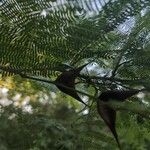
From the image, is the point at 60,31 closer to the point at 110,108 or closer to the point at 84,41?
the point at 84,41

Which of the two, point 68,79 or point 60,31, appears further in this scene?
point 68,79

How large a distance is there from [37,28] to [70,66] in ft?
0.59

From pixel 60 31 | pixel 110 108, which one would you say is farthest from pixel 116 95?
pixel 60 31

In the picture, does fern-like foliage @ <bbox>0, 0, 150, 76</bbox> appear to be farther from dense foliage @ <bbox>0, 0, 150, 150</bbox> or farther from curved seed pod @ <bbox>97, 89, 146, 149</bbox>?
curved seed pod @ <bbox>97, 89, 146, 149</bbox>

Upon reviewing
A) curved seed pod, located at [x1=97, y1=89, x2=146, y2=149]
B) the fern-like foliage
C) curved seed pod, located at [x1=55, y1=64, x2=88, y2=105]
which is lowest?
curved seed pod, located at [x1=97, y1=89, x2=146, y2=149]

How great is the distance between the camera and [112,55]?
3.60 ft

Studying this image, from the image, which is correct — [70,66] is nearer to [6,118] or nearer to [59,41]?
[59,41]

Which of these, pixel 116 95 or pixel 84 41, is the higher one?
pixel 84 41

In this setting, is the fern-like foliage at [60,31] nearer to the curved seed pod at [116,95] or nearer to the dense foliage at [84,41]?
the dense foliage at [84,41]

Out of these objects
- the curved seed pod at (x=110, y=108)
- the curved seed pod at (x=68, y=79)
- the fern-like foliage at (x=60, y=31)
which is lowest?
the curved seed pod at (x=110, y=108)

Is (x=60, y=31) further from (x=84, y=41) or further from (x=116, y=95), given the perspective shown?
(x=116, y=95)

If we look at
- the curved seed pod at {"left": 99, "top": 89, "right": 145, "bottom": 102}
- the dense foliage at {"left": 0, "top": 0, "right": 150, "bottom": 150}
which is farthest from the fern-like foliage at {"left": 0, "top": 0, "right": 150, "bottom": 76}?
the curved seed pod at {"left": 99, "top": 89, "right": 145, "bottom": 102}

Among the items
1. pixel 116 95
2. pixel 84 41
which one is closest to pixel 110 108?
pixel 116 95

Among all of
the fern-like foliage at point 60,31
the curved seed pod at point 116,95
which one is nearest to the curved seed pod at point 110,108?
the curved seed pod at point 116,95
